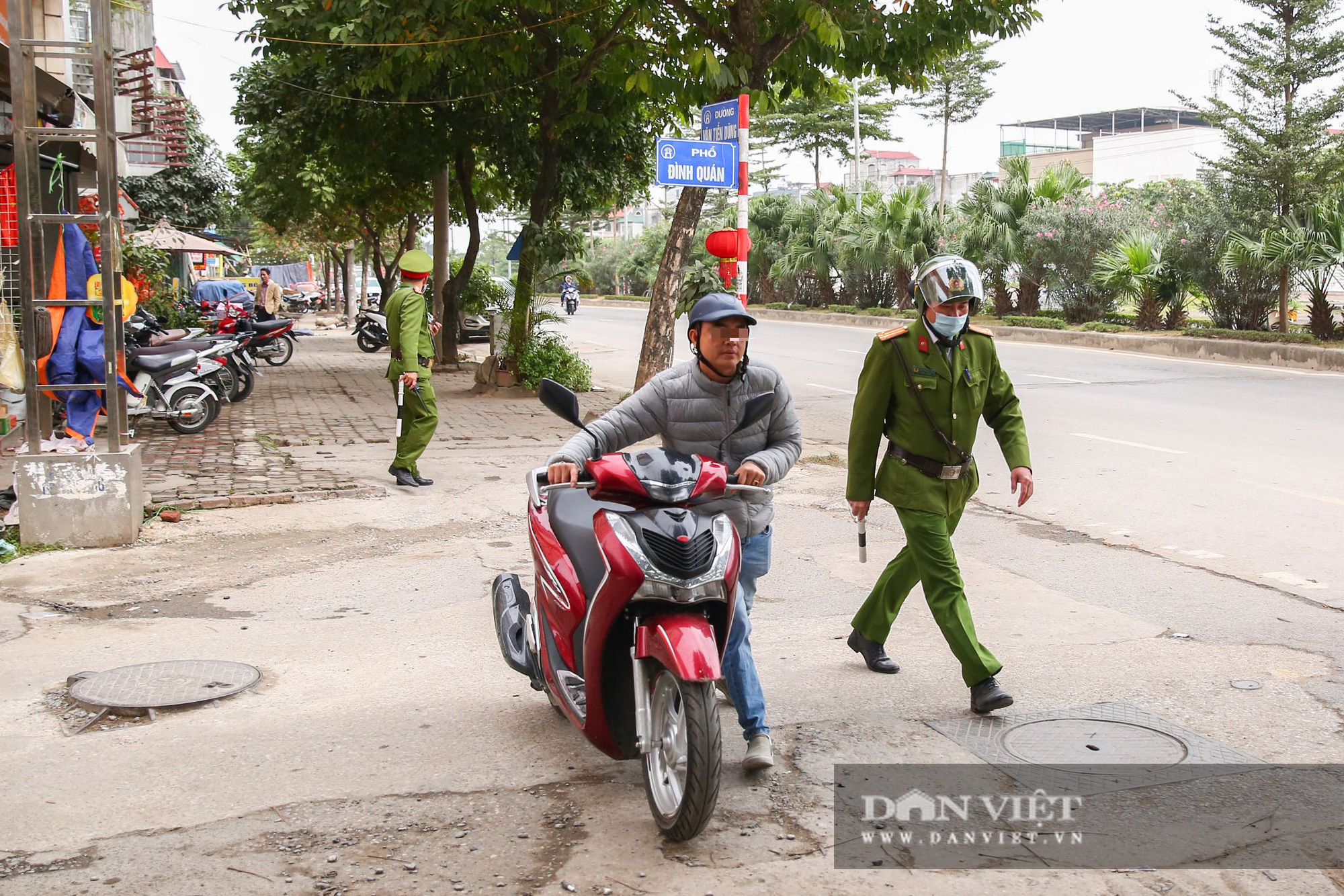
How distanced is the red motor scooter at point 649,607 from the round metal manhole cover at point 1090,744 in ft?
4.03

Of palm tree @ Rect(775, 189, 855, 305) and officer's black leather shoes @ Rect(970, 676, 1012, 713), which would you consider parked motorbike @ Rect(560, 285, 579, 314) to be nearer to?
palm tree @ Rect(775, 189, 855, 305)

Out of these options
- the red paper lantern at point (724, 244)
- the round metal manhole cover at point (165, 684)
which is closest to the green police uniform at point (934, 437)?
the round metal manhole cover at point (165, 684)

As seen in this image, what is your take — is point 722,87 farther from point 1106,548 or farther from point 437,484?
point 1106,548

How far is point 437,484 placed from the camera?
946 cm

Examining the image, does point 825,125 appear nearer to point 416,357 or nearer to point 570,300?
point 570,300

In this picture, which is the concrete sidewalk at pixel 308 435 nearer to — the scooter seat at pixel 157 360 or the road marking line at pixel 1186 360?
the scooter seat at pixel 157 360

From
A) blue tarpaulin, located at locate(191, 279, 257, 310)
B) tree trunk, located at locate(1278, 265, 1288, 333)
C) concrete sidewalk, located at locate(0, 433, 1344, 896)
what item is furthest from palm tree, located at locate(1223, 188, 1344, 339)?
blue tarpaulin, located at locate(191, 279, 257, 310)

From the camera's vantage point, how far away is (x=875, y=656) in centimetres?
505

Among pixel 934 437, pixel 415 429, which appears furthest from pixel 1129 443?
pixel 934 437

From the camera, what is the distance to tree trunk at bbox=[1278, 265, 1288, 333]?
65.7 ft

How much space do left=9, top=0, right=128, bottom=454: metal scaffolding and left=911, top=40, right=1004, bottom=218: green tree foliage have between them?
1271 inches

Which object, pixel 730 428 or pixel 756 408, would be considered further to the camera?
pixel 730 428

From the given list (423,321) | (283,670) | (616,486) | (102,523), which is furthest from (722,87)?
(616,486)

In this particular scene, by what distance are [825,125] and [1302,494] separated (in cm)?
3811
